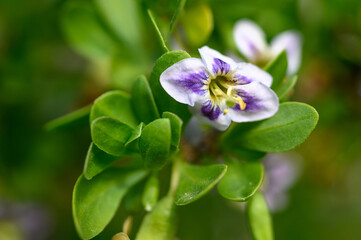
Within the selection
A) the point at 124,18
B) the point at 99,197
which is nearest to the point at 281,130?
the point at 99,197

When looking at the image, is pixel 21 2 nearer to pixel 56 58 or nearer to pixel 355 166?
pixel 56 58

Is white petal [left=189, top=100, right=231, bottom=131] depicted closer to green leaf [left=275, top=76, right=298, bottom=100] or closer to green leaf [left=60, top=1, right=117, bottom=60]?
green leaf [left=275, top=76, right=298, bottom=100]

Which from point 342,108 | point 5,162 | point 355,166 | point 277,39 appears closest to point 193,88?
point 277,39

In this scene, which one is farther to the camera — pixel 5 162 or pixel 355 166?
pixel 355 166

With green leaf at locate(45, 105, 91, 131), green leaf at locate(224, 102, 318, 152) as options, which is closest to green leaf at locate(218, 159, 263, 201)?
green leaf at locate(224, 102, 318, 152)

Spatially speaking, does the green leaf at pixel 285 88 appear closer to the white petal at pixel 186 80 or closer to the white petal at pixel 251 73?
the white petal at pixel 251 73

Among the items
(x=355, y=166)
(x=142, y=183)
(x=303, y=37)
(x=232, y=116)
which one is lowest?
(x=355, y=166)
